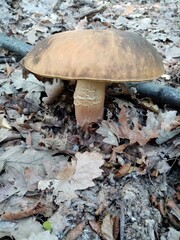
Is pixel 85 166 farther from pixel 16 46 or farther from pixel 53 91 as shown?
pixel 16 46

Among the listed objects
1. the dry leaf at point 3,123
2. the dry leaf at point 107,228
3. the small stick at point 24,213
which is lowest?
the dry leaf at point 107,228

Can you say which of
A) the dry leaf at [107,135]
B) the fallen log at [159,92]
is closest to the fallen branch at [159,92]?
the fallen log at [159,92]

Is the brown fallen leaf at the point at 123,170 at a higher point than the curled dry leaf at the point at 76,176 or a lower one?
lower

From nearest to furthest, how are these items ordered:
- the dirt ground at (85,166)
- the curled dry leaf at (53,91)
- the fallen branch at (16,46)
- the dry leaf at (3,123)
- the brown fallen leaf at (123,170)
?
the dirt ground at (85,166), the brown fallen leaf at (123,170), the dry leaf at (3,123), the curled dry leaf at (53,91), the fallen branch at (16,46)

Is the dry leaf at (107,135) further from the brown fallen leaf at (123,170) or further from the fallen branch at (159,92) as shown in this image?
the fallen branch at (159,92)

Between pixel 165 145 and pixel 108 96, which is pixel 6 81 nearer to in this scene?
pixel 108 96

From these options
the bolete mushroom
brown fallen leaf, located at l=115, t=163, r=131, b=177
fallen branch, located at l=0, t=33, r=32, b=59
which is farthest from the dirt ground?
the bolete mushroom

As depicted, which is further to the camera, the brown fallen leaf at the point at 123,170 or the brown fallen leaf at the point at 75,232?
the brown fallen leaf at the point at 123,170

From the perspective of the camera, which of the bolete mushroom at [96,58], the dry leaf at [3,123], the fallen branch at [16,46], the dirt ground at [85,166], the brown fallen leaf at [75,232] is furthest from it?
the fallen branch at [16,46]
